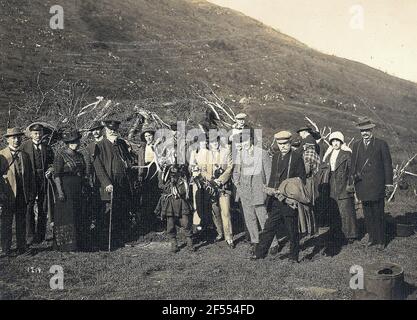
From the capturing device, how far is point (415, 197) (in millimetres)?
13312

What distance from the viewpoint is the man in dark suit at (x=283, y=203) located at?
7.43m

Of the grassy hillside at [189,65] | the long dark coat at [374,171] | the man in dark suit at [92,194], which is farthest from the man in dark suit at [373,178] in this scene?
the grassy hillside at [189,65]

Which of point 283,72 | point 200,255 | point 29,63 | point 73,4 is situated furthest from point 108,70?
point 200,255

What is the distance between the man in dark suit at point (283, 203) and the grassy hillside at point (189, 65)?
50.6ft

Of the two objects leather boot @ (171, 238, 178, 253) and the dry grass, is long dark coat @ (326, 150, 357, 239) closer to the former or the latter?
the dry grass

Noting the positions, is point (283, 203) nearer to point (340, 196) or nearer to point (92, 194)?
point (340, 196)

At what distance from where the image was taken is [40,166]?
27.7 feet

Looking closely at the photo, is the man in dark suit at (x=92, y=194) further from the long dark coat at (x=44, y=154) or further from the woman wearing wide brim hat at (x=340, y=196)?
the woman wearing wide brim hat at (x=340, y=196)

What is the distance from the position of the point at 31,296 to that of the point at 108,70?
2226cm

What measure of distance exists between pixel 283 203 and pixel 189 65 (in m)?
24.5

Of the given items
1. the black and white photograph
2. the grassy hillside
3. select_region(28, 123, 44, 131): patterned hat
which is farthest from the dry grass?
the grassy hillside

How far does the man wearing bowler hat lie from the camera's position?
8.78 m

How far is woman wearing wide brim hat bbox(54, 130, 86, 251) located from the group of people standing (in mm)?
17

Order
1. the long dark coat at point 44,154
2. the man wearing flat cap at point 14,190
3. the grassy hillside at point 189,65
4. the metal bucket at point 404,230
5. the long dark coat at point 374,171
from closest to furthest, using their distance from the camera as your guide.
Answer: the man wearing flat cap at point 14,190, the long dark coat at point 374,171, the long dark coat at point 44,154, the metal bucket at point 404,230, the grassy hillside at point 189,65
